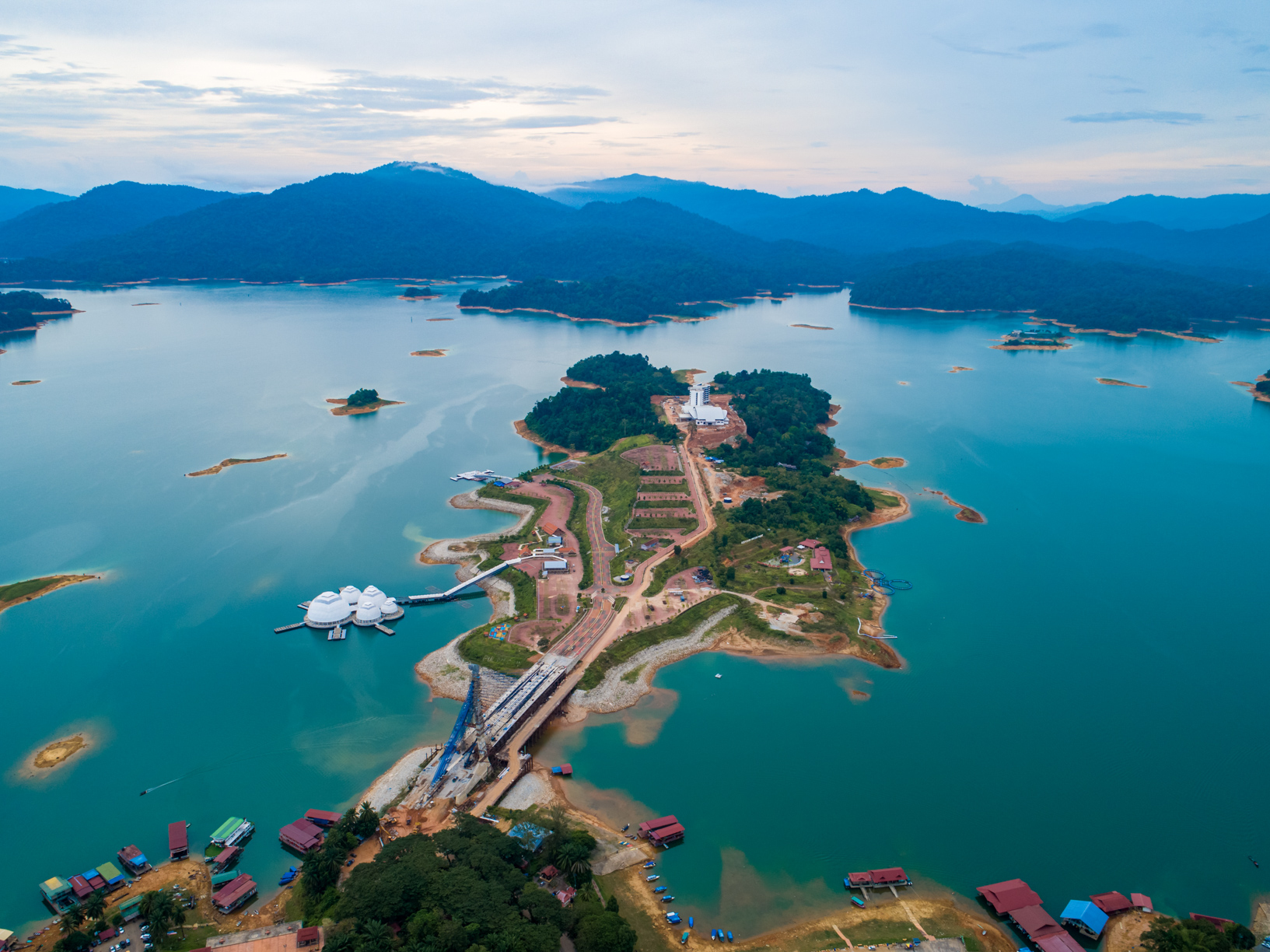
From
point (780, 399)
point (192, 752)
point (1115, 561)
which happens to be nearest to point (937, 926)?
point (192, 752)

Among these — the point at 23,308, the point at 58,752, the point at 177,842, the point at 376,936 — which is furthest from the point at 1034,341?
the point at 23,308

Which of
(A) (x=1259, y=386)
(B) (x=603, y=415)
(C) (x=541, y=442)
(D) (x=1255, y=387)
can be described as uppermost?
(A) (x=1259, y=386)

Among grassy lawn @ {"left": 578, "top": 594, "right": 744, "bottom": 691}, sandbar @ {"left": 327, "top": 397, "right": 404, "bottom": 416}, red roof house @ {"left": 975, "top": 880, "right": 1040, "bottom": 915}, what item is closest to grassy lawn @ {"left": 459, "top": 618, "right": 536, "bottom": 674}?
grassy lawn @ {"left": 578, "top": 594, "right": 744, "bottom": 691}

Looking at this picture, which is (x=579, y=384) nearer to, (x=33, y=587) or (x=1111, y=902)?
(x=33, y=587)

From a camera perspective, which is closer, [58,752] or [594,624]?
[58,752]

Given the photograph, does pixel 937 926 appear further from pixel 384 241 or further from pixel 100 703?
pixel 384 241

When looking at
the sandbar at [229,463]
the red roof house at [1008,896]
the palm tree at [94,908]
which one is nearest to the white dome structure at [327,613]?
the palm tree at [94,908]
